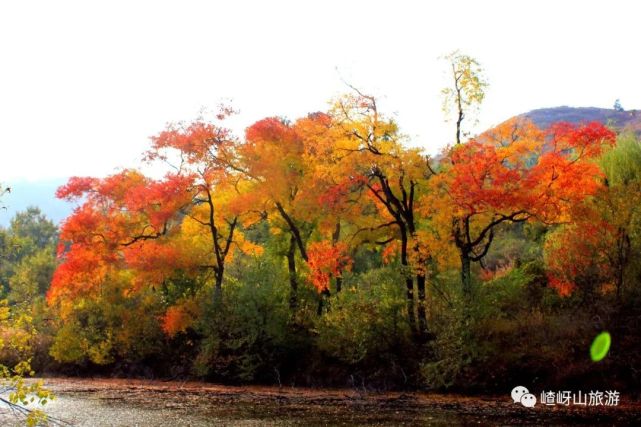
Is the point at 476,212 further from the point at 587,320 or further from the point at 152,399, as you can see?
the point at 152,399

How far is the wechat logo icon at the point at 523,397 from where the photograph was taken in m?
20.9

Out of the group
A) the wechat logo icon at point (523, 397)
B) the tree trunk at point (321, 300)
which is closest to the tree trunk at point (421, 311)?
the wechat logo icon at point (523, 397)

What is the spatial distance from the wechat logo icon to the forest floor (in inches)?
13.4

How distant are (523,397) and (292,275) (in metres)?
13.5

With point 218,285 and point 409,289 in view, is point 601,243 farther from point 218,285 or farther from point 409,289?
point 218,285

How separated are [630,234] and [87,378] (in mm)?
29001

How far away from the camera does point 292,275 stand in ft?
103

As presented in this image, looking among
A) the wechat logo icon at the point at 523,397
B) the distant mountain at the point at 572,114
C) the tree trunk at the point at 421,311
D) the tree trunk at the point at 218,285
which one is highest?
the distant mountain at the point at 572,114

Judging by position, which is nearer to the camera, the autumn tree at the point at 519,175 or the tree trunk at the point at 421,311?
the autumn tree at the point at 519,175

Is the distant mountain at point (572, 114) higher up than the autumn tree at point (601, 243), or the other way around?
the distant mountain at point (572, 114)

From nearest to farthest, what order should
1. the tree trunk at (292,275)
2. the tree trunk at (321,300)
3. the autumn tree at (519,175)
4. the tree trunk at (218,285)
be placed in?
the autumn tree at (519,175) → the tree trunk at (218,285) → the tree trunk at (321,300) → the tree trunk at (292,275)

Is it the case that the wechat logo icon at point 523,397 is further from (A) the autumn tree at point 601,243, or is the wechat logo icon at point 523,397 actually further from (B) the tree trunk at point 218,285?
(B) the tree trunk at point 218,285

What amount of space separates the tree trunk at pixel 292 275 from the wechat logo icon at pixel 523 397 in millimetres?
11905

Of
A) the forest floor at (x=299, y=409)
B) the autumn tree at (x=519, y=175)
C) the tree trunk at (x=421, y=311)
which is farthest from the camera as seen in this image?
the tree trunk at (x=421, y=311)
